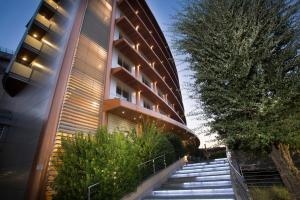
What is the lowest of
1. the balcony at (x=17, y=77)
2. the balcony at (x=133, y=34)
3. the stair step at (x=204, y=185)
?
the stair step at (x=204, y=185)

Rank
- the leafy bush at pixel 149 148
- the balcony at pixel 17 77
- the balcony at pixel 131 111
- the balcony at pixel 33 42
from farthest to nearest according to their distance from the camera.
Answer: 1. the balcony at pixel 33 42
2. the balcony at pixel 17 77
3. the balcony at pixel 131 111
4. the leafy bush at pixel 149 148

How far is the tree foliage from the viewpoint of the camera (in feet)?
14.0

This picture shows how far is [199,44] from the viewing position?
18.9 ft

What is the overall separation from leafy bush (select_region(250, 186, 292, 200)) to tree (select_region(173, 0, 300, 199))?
14.8 ft

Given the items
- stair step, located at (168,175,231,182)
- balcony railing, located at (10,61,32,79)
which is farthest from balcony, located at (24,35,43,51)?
stair step, located at (168,175,231,182)

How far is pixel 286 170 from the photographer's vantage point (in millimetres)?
4219

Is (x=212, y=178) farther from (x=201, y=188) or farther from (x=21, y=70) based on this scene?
(x=21, y=70)

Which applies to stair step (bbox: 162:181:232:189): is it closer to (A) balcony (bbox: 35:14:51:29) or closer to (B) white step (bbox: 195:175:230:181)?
(B) white step (bbox: 195:175:230:181)

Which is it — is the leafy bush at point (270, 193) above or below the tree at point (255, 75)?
below

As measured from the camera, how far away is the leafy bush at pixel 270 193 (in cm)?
769

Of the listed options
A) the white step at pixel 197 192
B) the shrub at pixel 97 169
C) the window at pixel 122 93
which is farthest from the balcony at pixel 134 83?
the white step at pixel 197 192

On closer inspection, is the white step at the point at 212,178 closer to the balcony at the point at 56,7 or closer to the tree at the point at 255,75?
the tree at the point at 255,75

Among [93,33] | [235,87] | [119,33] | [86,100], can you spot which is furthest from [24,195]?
[119,33]

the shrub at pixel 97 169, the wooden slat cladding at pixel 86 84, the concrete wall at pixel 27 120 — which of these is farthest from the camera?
the wooden slat cladding at pixel 86 84
